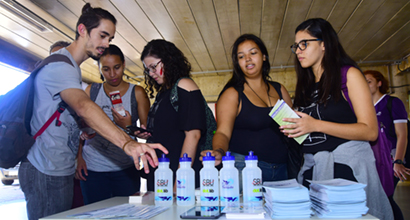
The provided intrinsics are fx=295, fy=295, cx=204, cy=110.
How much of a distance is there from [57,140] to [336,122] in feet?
4.56

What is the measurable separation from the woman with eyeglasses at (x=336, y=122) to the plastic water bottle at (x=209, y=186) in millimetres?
420

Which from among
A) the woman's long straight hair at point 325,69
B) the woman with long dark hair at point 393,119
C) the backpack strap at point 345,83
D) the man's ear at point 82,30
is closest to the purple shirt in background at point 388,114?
→ the woman with long dark hair at point 393,119

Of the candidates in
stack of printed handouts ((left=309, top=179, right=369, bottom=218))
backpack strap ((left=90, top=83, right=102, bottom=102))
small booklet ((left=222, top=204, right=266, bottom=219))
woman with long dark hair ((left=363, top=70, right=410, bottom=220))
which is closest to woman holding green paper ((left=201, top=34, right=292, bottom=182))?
small booklet ((left=222, top=204, right=266, bottom=219))

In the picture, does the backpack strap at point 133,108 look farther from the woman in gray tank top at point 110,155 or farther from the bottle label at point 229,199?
the bottle label at point 229,199

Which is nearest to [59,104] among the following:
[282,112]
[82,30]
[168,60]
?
[82,30]

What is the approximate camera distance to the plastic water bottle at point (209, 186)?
1.16 metres

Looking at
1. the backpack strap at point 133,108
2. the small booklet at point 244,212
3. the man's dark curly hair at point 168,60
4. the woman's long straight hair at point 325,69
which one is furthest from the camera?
the backpack strap at point 133,108

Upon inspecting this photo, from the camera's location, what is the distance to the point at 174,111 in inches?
70.0

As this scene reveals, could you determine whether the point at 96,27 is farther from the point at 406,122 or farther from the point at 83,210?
the point at 406,122

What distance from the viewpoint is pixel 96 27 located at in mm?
1781

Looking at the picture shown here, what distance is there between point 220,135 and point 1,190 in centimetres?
762

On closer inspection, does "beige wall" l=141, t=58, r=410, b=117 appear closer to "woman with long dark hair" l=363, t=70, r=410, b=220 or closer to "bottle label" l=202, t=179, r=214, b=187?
"woman with long dark hair" l=363, t=70, r=410, b=220

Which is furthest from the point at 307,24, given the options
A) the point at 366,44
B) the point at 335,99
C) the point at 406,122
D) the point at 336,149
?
the point at 366,44

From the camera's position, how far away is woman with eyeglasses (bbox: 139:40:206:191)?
168 cm
